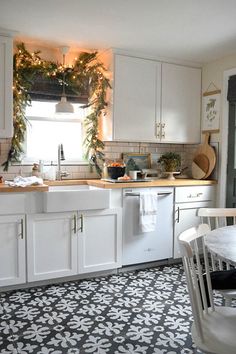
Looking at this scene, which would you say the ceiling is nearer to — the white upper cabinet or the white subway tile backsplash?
the white upper cabinet

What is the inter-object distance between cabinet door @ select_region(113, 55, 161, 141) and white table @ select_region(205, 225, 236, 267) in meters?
2.03

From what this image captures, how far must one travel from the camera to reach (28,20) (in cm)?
307

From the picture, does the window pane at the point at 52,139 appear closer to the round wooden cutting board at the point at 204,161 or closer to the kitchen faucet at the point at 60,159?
the kitchen faucet at the point at 60,159

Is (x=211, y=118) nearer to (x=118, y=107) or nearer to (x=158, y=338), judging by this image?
(x=118, y=107)

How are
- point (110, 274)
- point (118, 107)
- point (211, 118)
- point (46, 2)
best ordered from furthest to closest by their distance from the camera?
point (211, 118) < point (118, 107) < point (110, 274) < point (46, 2)

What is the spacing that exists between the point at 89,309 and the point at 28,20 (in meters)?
2.48

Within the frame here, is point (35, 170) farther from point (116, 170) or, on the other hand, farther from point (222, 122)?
point (222, 122)

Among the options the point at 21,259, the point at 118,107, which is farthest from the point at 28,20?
the point at 21,259

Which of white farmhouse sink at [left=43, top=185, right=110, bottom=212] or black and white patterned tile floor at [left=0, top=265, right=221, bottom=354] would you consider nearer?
black and white patterned tile floor at [left=0, top=265, right=221, bottom=354]

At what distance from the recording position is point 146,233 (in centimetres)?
374

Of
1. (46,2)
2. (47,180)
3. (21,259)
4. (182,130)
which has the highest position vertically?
(46,2)

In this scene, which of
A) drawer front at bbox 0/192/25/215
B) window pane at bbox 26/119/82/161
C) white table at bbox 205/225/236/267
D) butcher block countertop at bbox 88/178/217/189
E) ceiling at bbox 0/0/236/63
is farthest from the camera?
window pane at bbox 26/119/82/161

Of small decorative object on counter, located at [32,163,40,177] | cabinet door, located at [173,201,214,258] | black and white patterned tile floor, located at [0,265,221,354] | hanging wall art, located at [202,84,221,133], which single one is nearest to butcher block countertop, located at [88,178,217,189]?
cabinet door, located at [173,201,214,258]

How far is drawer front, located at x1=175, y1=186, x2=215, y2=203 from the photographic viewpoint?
3900 millimetres
